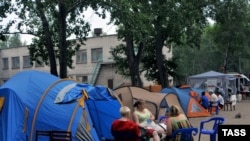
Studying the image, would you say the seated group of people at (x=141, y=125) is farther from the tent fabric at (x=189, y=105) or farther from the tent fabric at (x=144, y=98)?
the tent fabric at (x=189, y=105)

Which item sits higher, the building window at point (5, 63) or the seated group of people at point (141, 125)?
the building window at point (5, 63)

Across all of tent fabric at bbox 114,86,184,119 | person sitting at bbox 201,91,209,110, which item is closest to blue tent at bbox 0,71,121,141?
tent fabric at bbox 114,86,184,119

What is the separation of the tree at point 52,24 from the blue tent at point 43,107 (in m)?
8.74

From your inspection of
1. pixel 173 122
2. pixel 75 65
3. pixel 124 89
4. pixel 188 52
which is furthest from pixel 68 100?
pixel 188 52

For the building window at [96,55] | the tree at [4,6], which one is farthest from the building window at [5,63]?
the tree at [4,6]

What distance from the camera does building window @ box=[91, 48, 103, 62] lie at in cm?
4647

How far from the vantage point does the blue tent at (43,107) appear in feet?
31.7

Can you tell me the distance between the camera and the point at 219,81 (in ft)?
99.7

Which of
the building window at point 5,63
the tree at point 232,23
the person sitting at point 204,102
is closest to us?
the person sitting at point 204,102

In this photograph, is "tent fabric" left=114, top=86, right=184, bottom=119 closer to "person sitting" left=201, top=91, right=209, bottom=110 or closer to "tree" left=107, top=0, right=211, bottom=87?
"tree" left=107, top=0, right=211, bottom=87

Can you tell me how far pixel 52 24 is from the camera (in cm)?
2369

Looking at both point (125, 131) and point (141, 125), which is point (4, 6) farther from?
point (125, 131)

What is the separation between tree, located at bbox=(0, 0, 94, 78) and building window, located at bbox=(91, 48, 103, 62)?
20.9m

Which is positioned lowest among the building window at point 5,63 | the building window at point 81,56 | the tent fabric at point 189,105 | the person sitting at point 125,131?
the tent fabric at point 189,105
